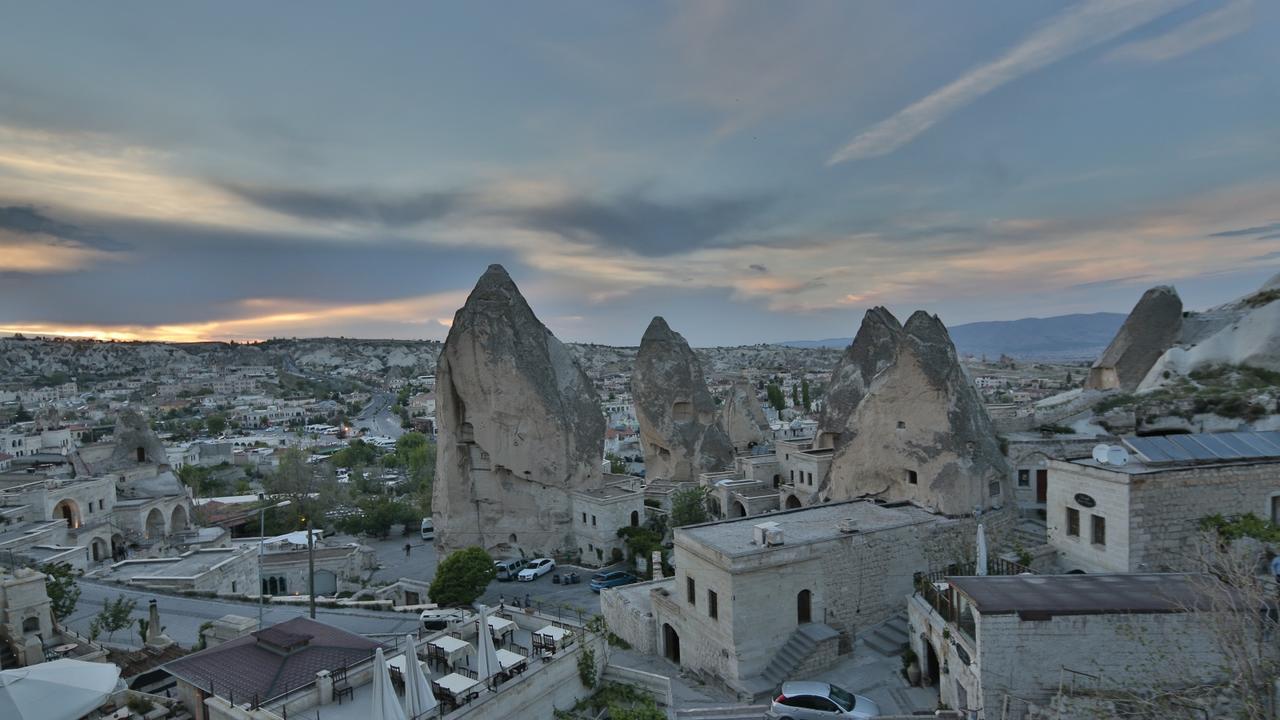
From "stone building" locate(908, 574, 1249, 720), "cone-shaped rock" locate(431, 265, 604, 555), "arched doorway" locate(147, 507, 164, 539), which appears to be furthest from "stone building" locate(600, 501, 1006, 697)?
"arched doorway" locate(147, 507, 164, 539)

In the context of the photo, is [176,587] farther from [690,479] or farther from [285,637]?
[690,479]

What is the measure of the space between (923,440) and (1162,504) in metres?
9.22

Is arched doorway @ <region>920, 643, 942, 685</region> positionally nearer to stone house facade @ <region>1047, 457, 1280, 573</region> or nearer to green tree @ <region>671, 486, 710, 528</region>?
stone house facade @ <region>1047, 457, 1280, 573</region>

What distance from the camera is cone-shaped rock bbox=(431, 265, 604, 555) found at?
3544 centimetres

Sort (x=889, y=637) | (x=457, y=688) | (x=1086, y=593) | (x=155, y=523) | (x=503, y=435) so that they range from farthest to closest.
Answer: (x=155, y=523) < (x=503, y=435) < (x=889, y=637) < (x=1086, y=593) < (x=457, y=688)

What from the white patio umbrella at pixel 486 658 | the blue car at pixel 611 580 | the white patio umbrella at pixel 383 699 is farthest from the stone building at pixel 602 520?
the white patio umbrella at pixel 383 699

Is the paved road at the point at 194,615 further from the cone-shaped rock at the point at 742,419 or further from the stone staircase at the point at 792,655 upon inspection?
the cone-shaped rock at the point at 742,419

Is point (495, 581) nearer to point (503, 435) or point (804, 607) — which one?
point (503, 435)

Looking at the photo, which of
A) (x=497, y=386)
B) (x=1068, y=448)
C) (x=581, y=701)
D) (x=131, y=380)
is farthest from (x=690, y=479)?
(x=131, y=380)

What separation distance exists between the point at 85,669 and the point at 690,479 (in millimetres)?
33139

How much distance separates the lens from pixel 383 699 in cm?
985

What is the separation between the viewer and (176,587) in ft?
86.6

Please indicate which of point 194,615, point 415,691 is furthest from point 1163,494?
point 194,615

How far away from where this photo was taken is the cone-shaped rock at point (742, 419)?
49.2 metres
